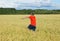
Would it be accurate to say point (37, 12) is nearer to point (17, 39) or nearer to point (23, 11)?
point (23, 11)

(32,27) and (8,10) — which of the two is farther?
(8,10)

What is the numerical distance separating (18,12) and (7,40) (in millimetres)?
92072

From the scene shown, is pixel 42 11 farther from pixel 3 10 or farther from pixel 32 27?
pixel 32 27

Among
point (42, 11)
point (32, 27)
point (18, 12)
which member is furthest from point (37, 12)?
point (32, 27)

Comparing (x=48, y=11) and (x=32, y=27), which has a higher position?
(x=32, y=27)

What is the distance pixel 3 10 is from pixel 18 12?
608 centimetres

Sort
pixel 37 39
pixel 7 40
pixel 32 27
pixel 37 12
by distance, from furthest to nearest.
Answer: pixel 37 12, pixel 32 27, pixel 37 39, pixel 7 40

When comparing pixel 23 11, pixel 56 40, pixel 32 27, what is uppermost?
pixel 56 40

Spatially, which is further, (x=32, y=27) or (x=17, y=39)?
(x=32, y=27)

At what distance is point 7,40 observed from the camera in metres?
7.41

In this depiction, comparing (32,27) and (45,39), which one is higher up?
(45,39)

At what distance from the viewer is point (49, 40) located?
25.1 feet

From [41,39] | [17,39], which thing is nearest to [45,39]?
[41,39]

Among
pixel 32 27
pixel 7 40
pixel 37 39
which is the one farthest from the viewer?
pixel 32 27
